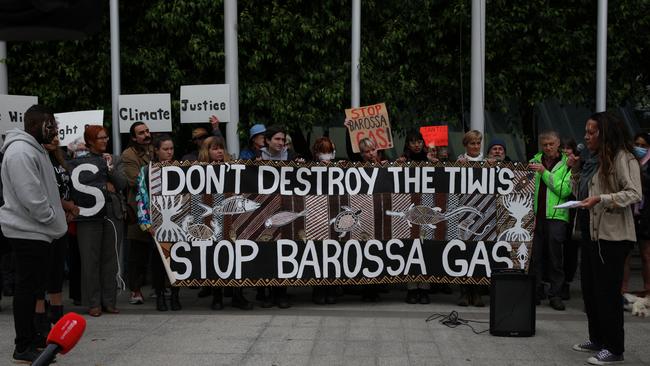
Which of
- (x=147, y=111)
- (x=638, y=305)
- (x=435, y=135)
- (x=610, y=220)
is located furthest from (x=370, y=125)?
(x=610, y=220)

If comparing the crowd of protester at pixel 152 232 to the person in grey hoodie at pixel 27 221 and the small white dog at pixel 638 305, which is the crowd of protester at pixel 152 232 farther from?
the small white dog at pixel 638 305

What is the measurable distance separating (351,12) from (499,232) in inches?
200

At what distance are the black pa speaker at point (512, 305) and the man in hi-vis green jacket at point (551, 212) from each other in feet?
5.07

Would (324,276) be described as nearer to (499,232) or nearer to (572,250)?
(499,232)

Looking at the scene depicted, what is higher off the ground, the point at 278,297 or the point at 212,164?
the point at 212,164

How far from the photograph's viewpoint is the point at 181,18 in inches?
497

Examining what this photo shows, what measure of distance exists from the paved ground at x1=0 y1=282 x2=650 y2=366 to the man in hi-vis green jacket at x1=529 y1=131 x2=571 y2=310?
382 millimetres

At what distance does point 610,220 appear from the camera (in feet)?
21.4

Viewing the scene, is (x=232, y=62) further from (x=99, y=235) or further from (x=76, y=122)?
(x=99, y=235)

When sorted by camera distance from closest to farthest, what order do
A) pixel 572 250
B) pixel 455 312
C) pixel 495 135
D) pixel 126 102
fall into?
pixel 455 312, pixel 572 250, pixel 126 102, pixel 495 135

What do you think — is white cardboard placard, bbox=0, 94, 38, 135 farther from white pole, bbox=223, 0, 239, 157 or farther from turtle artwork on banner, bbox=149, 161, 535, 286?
turtle artwork on banner, bbox=149, 161, 535, 286

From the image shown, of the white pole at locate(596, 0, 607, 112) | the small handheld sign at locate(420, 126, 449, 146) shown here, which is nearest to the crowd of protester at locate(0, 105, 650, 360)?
the small handheld sign at locate(420, 126, 449, 146)

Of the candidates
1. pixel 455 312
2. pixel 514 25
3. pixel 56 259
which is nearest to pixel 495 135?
pixel 514 25

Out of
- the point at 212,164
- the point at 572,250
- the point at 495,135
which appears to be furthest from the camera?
the point at 495,135
